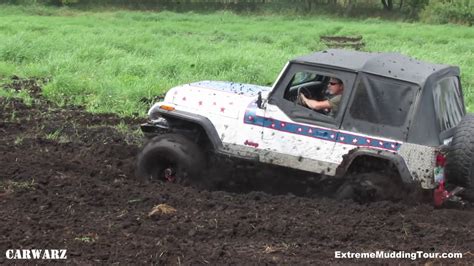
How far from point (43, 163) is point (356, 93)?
11.7 feet

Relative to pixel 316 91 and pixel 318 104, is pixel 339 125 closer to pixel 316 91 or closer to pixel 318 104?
pixel 318 104

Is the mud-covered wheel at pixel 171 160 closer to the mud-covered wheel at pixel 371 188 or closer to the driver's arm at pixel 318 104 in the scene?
the driver's arm at pixel 318 104

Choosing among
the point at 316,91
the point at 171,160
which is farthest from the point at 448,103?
the point at 171,160

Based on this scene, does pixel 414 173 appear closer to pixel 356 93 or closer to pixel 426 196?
pixel 426 196

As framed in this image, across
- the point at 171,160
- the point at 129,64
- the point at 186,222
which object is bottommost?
the point at 129,64

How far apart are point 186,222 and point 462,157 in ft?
8.67

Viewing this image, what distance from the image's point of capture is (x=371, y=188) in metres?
6.13

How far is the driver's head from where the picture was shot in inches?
249

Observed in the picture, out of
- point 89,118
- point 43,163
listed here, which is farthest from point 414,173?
point 89,118

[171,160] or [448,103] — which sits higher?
[448,103]

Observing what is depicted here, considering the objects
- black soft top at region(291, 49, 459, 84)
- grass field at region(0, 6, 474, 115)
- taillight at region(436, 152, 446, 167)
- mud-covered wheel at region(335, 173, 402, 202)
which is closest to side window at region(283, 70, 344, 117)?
black soft top at region(291, 49, 459, 84)

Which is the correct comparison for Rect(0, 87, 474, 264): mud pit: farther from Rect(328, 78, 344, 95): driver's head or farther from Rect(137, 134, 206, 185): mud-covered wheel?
Rect(328, 78, 344, 95): driver's head

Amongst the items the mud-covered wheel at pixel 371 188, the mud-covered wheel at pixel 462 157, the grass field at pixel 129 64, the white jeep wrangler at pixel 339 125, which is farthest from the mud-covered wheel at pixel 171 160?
the grass field at pixel 129 64

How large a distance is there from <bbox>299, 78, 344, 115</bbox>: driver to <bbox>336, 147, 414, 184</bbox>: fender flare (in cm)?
47
